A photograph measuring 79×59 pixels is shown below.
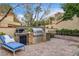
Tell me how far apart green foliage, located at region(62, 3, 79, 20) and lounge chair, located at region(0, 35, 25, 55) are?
64 centimetres

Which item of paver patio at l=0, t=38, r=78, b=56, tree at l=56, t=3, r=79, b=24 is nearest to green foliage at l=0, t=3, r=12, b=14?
paver patio at l=0, t=38, r=78, b=56

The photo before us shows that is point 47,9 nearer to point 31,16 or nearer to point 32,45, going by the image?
point 31,16

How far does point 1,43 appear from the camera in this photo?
2439 millimetres

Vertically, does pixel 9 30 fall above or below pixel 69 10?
below

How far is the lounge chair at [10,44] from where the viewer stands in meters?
2.40

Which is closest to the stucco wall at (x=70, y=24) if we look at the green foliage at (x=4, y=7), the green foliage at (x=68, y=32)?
the green foliage at (x=68, y=32)

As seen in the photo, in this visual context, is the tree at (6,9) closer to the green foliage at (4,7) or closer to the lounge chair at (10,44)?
the green foliage at (4,7)

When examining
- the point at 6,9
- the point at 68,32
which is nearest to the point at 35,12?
the point at 6,9

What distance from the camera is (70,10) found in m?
2.46

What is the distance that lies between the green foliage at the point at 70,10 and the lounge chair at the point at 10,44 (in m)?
0.64

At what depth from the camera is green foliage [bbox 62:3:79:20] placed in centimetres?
244

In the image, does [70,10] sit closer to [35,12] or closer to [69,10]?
[69,10]

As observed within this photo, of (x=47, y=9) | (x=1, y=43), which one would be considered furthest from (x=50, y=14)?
(x=1, y=43)

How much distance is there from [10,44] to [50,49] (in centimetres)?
47
